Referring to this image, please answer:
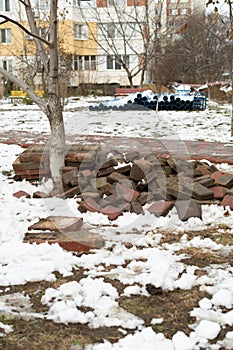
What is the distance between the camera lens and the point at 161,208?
185 inches

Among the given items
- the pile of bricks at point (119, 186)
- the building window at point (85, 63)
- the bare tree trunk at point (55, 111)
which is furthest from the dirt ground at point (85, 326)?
the building window at point (85, 63)

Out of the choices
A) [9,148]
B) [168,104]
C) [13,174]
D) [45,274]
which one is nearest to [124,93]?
[168,104]

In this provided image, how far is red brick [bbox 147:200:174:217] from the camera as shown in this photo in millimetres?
4695

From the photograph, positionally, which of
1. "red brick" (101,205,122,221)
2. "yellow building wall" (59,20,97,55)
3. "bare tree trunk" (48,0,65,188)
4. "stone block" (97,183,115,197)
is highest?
"yellow building wall" (59,20,97,55)

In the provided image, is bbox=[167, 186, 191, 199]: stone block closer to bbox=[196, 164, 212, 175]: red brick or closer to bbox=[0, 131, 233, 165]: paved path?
bbox=[196, 164, 212, 175]: red brick

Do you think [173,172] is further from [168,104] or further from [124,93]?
[124,93]

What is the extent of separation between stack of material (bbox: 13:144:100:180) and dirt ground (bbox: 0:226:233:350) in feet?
8.63

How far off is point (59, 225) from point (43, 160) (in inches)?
83.2

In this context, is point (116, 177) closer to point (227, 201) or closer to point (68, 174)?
point (68, 174)

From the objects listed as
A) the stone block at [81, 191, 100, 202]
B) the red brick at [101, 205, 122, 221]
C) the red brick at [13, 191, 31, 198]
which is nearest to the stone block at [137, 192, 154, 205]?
the red brick at [101, 205, 122, 221]

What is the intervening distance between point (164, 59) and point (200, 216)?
83.3 ft

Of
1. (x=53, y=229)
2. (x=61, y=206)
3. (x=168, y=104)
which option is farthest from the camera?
(x=168, y=104)

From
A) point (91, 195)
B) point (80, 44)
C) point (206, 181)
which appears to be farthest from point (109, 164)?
point (80, 44)

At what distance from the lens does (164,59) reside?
2905cm
